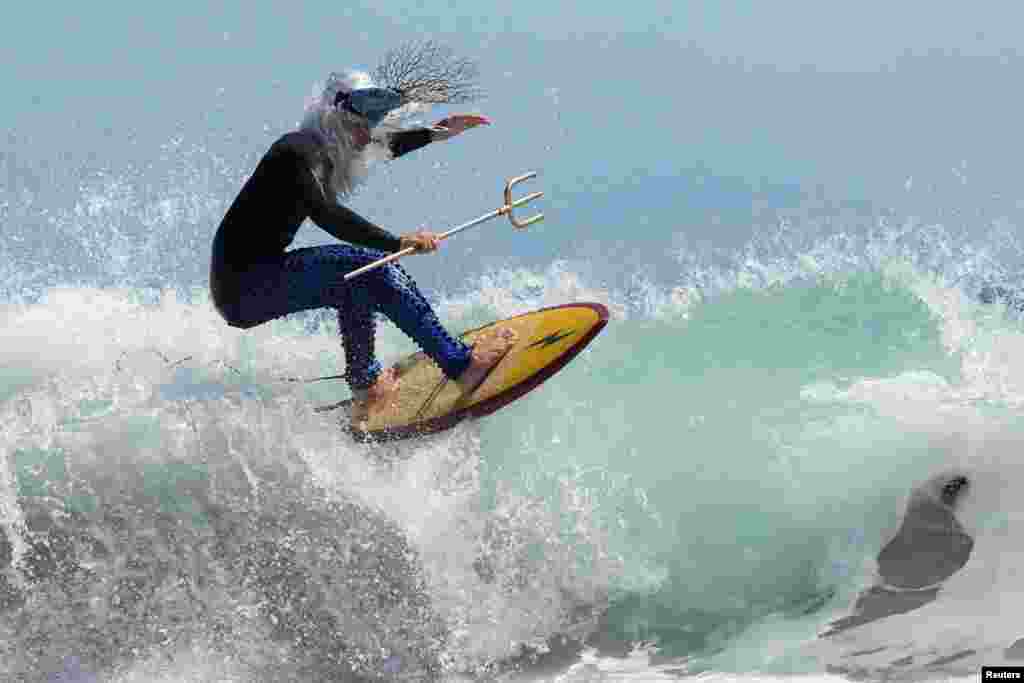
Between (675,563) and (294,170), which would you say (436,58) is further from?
(675,563)

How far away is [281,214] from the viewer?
5434mm

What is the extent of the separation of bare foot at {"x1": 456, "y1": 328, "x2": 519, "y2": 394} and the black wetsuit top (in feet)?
3.13

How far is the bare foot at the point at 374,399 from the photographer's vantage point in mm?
6195

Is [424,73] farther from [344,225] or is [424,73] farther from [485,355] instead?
[485,355]

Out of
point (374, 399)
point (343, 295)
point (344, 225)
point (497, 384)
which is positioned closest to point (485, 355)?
point (497, 384)

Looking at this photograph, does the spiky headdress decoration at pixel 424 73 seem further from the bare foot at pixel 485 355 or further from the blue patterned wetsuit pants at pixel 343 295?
the bare foot at pixel 485 355

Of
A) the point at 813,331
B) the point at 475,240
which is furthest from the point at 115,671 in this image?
the point at 475,240

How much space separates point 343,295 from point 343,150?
759mm

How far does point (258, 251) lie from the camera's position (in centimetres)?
558

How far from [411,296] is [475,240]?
5.24 metres

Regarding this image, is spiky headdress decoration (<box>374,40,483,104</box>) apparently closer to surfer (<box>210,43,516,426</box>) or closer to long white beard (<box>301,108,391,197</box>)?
surfer (<box>210,43,516,426</box>)

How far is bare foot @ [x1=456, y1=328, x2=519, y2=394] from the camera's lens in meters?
6.02

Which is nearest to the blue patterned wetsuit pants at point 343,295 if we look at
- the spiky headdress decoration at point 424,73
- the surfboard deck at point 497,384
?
the surfboard deck at point 497,384

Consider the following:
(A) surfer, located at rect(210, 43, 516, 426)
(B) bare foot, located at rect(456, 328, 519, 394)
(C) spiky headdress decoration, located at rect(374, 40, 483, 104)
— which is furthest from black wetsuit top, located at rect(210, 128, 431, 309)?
(B) bare foot, located at rect(456, 328, 519, 394)
